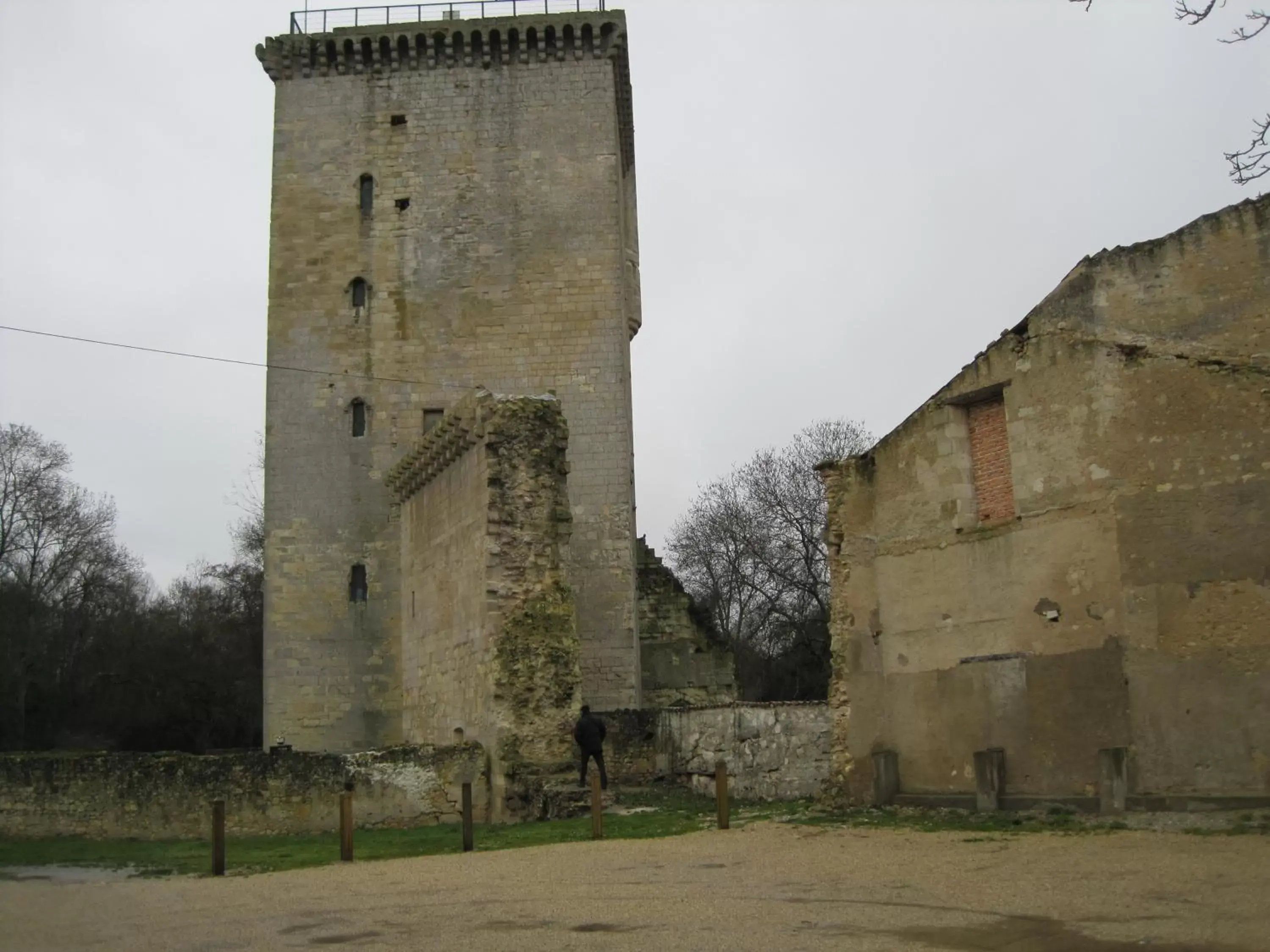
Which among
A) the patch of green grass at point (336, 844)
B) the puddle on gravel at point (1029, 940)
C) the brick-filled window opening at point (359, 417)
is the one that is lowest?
the patch of green grass at point (336, 844)

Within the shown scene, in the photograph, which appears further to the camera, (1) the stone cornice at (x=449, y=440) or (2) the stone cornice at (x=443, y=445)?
(2) the stone cornice at (x=443, y=445)

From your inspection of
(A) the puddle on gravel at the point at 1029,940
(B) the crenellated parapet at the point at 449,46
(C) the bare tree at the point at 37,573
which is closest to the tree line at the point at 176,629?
(C) the bare tree at the point at 37,573

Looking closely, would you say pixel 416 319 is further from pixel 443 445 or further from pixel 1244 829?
pixel 1244 829

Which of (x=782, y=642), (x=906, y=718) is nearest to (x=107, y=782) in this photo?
(x=906, y=718)

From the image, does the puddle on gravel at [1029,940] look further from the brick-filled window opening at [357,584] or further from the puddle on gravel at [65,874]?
the brick-filled window opening at [357,584]

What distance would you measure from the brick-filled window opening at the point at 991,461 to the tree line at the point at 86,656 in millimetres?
31485

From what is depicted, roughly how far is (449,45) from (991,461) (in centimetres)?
1832

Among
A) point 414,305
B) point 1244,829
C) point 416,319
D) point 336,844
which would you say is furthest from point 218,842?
point 414,305

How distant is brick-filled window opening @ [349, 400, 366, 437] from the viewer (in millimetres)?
25906

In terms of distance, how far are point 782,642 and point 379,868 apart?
2917 cm

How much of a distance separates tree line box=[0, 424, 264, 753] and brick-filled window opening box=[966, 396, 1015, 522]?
3149 cm

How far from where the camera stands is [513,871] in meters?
10.6

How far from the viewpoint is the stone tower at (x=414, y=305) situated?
81.9 ft

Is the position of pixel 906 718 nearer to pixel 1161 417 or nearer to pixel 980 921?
pixel 1161 417
